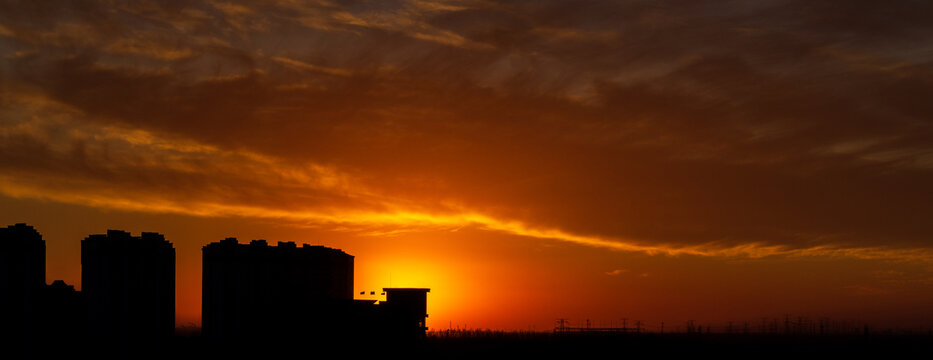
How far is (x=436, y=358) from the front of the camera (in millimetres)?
55094

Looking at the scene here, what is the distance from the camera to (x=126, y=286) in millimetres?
43062

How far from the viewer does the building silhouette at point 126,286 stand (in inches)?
1658

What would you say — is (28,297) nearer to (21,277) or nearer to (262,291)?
(21,277)

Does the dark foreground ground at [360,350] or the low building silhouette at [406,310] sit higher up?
the low building silhouette at [406,310]

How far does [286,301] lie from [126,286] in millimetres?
8871

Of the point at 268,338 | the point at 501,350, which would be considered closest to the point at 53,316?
the point at 268,338

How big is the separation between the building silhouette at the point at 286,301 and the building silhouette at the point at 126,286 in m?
6.17

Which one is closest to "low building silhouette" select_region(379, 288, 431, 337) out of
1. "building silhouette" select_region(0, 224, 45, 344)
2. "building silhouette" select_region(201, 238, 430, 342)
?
"building silhouette" select_region(201, 238, 430, 342)

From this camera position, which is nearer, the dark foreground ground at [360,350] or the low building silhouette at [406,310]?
the dark foreground ground at [360,350]

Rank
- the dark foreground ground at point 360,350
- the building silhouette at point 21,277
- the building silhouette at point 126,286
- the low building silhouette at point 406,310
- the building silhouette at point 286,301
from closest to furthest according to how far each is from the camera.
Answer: the building silhouette at point 21,277, the building silhouette at point 126,286, the dark foreground ground at point 360,350, the building silhouette at point 286,301, the low building silhouette at point 406,310

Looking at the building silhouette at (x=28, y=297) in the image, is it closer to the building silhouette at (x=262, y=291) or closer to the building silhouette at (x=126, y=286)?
the building silhouette at (x=126, y=286)

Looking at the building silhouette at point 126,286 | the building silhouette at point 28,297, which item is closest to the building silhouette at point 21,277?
the building silhouette at point 28,297

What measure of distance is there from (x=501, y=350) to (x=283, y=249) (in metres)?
20.6

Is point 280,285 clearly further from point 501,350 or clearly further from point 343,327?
point 501,350
